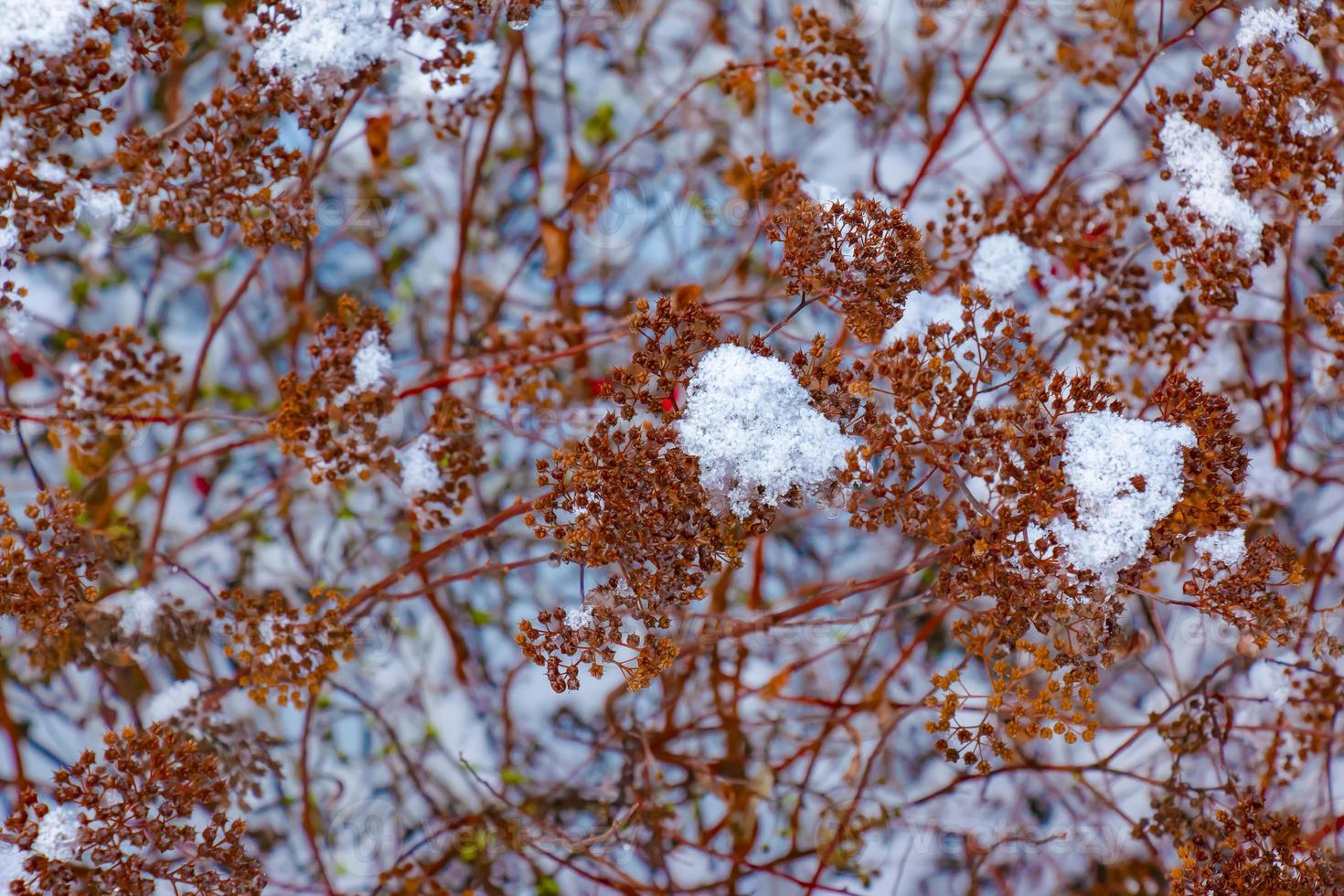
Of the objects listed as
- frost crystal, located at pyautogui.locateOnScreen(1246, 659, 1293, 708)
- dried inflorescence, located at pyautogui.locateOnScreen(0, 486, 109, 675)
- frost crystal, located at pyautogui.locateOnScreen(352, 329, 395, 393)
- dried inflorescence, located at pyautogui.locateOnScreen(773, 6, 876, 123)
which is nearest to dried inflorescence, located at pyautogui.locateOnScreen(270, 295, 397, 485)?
frost crystal, located at pyautogui.locateOnScreen(352, 329, 395, 393)

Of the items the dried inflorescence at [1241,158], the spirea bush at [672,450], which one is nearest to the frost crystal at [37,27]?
the spirea bush at [672,450]

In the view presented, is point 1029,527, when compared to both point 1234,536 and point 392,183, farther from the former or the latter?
point 392,183

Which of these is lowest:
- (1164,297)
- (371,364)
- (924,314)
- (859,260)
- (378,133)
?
(859,260)

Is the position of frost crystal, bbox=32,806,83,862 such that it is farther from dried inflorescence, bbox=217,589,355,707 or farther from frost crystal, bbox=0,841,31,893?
dried inflorescence, bbox=217,589,355,707

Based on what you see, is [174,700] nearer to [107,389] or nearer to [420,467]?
[107,389]

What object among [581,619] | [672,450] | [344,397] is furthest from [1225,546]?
[344,397]
